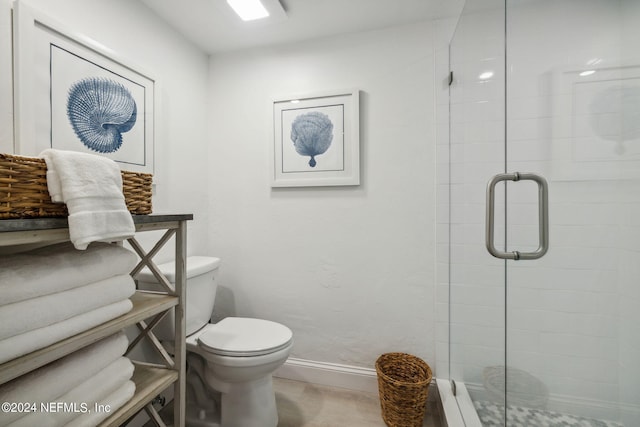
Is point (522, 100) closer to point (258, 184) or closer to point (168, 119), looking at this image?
point (258, 184)

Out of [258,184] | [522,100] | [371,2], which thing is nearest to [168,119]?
[258,184]

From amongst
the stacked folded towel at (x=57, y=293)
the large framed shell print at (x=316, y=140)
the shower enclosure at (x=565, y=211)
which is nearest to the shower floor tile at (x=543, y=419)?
the shower enclosure at (x=565, y=211)

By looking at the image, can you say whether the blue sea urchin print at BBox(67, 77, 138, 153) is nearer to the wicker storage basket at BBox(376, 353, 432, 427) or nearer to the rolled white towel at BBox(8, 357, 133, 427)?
the rolled white towel at BBox(8, 357, 133, 427)

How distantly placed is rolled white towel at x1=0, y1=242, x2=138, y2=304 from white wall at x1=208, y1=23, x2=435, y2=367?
1.01m

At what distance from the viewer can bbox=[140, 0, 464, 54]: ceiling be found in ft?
4.80

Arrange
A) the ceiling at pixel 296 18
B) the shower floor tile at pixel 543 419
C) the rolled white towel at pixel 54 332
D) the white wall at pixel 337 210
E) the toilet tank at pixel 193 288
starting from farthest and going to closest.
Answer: the white wall at pixel 337 210
the ceiling at pixel 296 18
the toilet tank at pixel 193 288
the shower floor tile at pixel 543 419
the rolled white towel at pixel 54 332

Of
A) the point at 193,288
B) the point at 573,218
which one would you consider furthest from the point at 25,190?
the point at 573,218

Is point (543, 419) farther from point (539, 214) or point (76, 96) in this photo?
point (76, 96)

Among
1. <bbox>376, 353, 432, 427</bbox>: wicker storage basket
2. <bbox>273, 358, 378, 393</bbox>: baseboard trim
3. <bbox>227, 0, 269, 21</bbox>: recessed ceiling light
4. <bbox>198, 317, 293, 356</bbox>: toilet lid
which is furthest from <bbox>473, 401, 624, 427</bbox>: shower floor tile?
<bbox>227, 0, 269, 21</bbox>: recessed ceiling light

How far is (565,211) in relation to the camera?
98 cm

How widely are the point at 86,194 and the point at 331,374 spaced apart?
5.17ft

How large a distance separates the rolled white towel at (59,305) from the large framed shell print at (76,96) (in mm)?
565

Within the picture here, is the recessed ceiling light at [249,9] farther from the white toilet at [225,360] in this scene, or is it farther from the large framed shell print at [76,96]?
the white toilet at [225,360]

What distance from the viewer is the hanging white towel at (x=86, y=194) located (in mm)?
679
